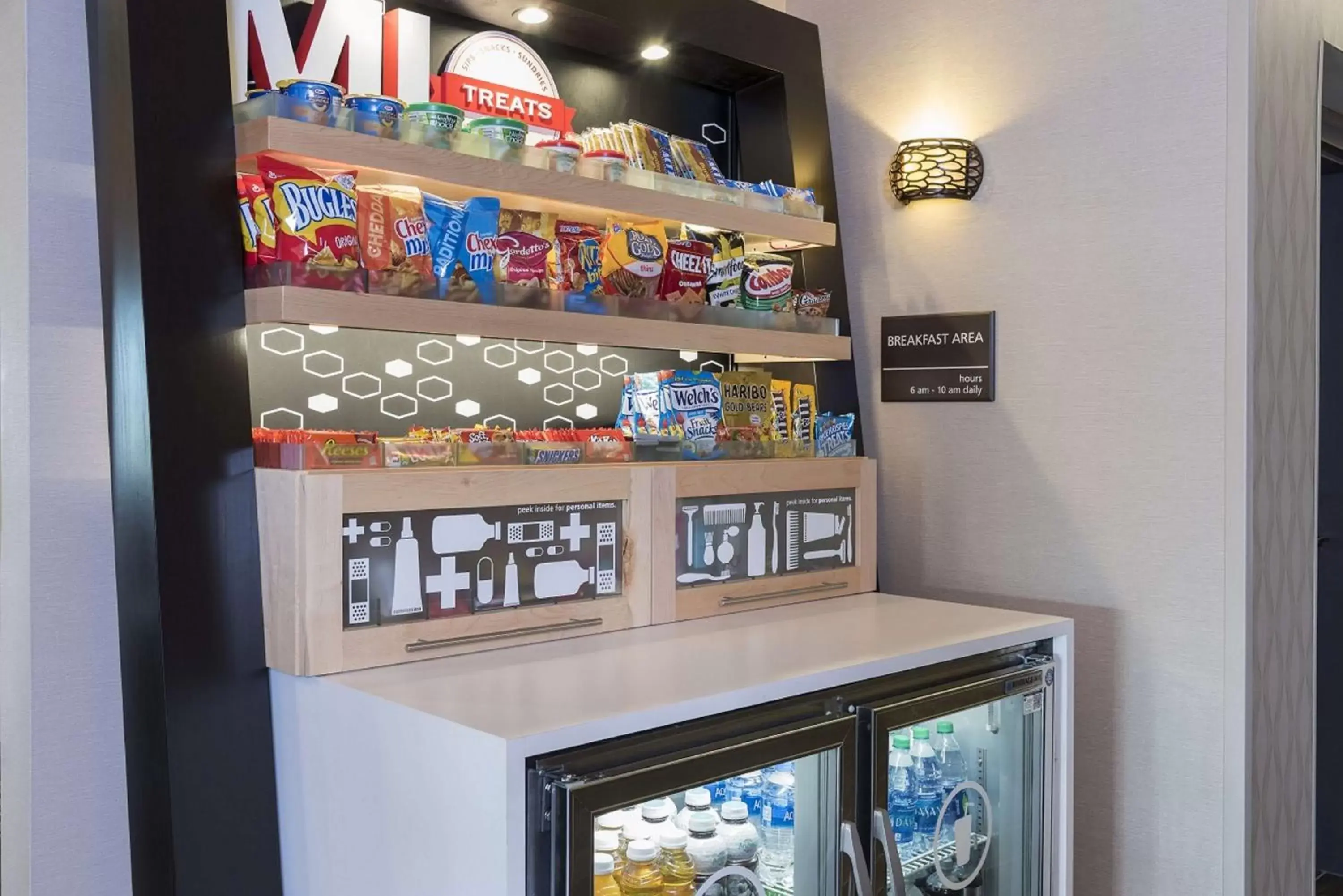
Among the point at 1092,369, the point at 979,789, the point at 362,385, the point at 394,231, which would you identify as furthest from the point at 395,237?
the point at 1092,369

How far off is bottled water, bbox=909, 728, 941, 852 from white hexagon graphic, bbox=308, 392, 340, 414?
1.18m

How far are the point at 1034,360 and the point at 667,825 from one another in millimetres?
1423

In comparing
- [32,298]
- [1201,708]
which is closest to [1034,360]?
[1201,708]

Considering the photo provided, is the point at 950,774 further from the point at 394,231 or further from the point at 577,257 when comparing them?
the point at 394,231

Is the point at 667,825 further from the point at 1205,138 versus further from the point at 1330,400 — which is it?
the point at 1330,400

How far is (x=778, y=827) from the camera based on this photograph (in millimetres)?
1823

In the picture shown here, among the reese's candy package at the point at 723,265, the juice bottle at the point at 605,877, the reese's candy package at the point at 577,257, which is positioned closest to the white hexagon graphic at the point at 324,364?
the reese's candy package at the point at 577,257

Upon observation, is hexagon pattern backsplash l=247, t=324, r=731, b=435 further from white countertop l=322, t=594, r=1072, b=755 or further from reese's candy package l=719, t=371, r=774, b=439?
white countertop l=322, t=594, r=1072, b=755

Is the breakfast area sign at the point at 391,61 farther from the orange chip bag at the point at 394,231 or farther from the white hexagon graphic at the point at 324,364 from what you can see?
the white hexagon graphic at the point at 324,364

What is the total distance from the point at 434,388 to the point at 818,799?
1032 mm

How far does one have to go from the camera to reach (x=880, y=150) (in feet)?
9.24

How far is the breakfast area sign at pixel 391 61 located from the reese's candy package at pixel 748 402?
60 centimetres

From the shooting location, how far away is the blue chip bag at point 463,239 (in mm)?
1857

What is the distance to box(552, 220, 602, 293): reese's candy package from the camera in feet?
6.77
